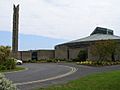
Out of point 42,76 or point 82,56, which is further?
point 82,56

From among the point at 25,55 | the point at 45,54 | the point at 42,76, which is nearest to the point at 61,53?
the point at 45,54

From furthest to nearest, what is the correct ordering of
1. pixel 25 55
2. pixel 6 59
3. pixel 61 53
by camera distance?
pixel 25 55
pixel 61 53
pixel 6 59

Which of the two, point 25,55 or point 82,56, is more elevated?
point 25,55

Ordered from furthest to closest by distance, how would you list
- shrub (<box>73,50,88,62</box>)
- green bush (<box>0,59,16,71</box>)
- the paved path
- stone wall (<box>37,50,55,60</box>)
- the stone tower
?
stone wall (<box>37,50,55,60</box>) < shrub (<box>73,50,88,62</box>) < the stone tower < green bush (<box>0,59,16,71</box>) < the paved path

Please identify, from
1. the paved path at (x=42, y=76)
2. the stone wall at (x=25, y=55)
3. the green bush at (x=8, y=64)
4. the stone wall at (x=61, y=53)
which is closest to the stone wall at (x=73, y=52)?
the stone wall at (x=61, y=53)

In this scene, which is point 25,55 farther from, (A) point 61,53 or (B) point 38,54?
(A) point 61,53

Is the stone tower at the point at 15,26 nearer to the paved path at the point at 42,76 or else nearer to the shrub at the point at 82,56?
the shrub at the point at 82,56

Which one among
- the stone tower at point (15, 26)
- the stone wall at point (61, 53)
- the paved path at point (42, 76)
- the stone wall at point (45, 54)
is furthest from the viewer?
the stone wall at point (45, 54)

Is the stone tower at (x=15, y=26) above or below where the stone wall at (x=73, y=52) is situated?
above

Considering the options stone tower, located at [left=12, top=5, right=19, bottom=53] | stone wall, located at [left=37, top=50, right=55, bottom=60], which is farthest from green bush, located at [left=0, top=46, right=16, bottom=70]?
stone wall, located at [left=37, top=50, right=55, bottom=60]

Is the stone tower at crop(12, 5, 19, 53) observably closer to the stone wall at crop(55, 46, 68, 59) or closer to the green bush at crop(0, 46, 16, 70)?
the stone wall at crop(55, 46, 68, 59)

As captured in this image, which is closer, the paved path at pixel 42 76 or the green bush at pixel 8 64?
the paved path at pixel 42 76

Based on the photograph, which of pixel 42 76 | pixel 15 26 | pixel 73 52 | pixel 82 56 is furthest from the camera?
pixel 73 52

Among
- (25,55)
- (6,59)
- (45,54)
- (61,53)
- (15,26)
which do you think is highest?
(15,26)
